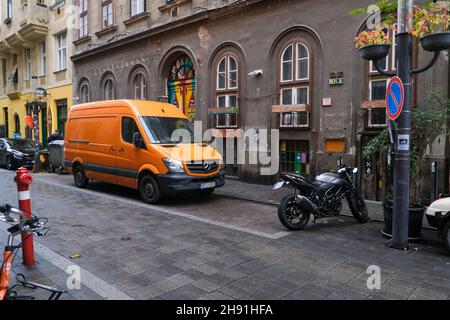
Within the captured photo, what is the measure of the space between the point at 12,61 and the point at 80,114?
2304 cm

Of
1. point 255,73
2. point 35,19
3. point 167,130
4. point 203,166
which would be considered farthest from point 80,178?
point 35,19

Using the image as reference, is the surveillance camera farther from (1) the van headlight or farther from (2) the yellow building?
(2) the yellow building

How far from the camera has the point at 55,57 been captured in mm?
23594

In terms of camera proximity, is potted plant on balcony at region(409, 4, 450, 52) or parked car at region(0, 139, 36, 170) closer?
potted plant on balcony at region(409, 4, 450, 52)

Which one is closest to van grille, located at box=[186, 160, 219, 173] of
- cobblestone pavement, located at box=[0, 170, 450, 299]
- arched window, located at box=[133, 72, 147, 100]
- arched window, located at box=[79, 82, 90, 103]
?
cobblestone pavement, located at box=[0, 170, 450, 299]

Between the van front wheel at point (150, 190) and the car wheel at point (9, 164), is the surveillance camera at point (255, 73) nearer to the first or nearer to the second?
the van front wheel at point (150, 190)

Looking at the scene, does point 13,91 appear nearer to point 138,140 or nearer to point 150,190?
point 138,140

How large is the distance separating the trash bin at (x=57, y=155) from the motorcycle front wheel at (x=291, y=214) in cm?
1135

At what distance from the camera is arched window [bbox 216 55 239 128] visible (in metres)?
12.9

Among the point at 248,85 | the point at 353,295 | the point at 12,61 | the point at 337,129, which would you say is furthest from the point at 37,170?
the point at 12,61

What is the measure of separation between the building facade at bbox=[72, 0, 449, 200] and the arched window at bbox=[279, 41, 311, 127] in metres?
0.03

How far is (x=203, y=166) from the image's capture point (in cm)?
900

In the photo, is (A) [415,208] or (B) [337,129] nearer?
(A) [415,208]
